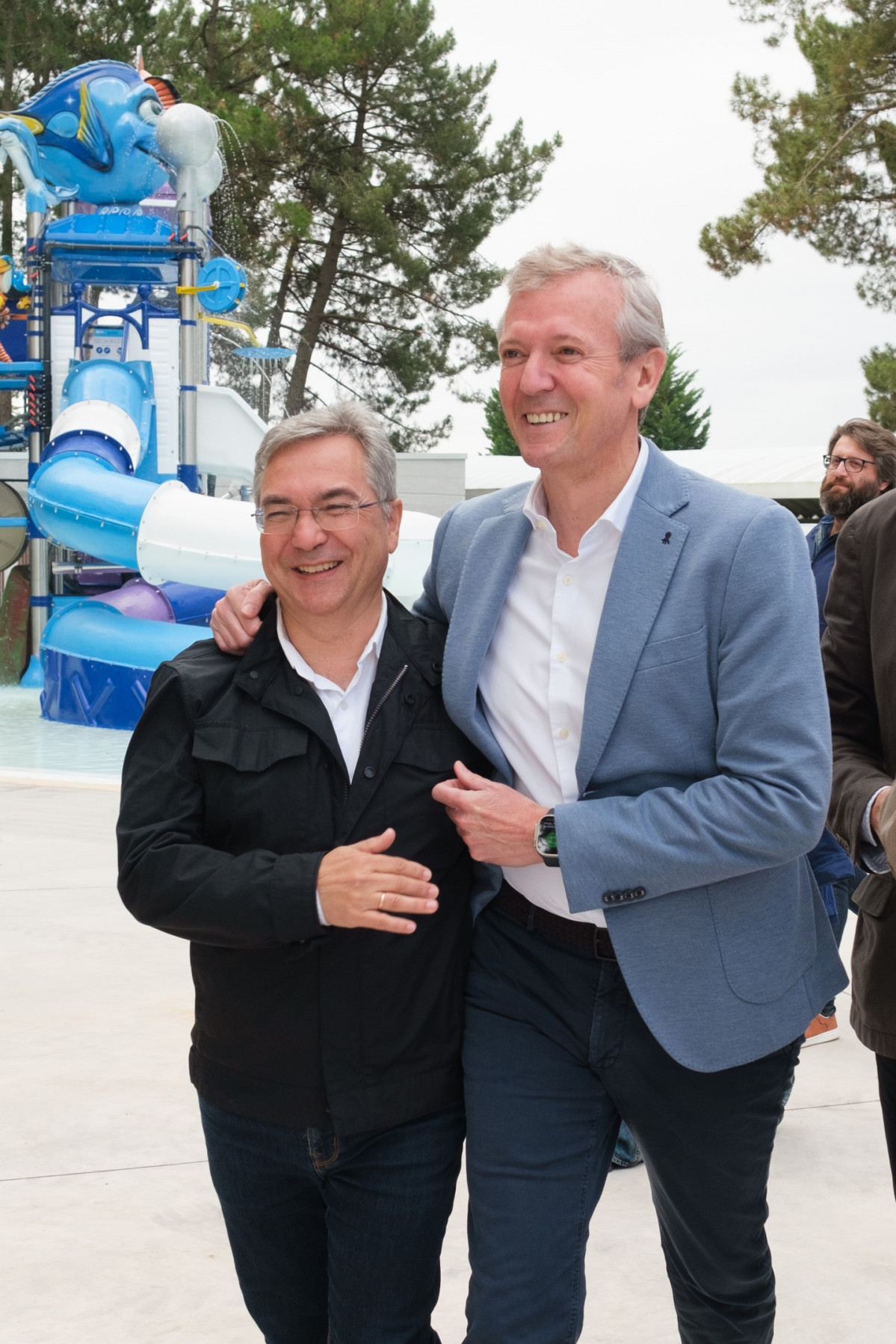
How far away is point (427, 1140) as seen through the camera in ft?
6.86

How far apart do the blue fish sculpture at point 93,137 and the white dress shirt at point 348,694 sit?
40.6 feet

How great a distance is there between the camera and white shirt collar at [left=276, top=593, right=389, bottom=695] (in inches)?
84.4

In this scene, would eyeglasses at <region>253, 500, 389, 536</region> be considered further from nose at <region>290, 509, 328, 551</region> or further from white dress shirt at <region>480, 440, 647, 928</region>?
white dress shirt at <region>480, 440, 647, 928</region>

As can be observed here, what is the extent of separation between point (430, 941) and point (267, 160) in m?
24.3

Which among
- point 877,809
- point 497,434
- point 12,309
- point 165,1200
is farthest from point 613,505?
point 497,434

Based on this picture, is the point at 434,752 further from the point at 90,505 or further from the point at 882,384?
the point at 882,384

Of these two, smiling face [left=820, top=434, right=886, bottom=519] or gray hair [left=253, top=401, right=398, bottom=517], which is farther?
smiling face [left=820, top=434, right=886, bottom=519]

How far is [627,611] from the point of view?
A: 205 centimetres

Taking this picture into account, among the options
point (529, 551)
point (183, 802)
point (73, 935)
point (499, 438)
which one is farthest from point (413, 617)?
point (499, 438)

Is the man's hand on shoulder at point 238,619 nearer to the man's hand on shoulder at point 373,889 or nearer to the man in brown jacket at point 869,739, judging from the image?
the man's hand on shoulder at point 373,889

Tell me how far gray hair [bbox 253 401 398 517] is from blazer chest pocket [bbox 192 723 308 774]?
1.28 feet

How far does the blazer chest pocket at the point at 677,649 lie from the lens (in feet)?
6.65

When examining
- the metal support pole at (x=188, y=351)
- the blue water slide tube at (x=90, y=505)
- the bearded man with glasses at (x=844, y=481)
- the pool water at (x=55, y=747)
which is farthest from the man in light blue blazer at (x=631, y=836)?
the metal support pole at (x=188, y=351)

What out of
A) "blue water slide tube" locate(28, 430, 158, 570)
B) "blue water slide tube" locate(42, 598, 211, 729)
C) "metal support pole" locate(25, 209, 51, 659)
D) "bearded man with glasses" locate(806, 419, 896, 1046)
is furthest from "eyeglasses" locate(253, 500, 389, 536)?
"metal support pole" locate(25, 209, 51, 659)
